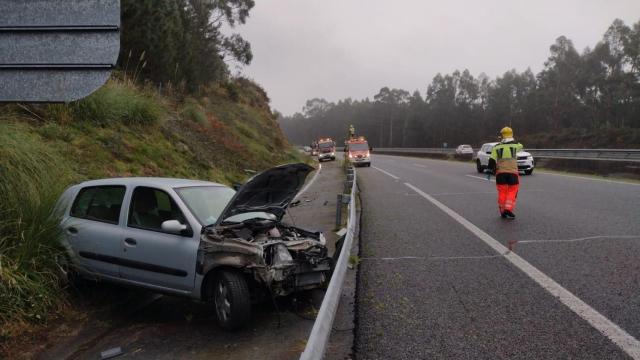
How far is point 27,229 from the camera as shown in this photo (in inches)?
215

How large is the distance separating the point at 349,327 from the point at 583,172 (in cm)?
2157

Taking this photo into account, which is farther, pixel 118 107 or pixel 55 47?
pixel 118 107

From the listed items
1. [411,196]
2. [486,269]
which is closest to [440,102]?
[411,196]

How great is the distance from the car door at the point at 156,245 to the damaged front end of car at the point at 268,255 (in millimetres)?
243

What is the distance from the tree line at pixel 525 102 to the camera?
6316cm

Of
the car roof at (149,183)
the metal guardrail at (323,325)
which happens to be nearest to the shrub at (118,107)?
the car roof at (149,183)

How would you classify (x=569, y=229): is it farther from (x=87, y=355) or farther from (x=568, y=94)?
(x=568, y=94)

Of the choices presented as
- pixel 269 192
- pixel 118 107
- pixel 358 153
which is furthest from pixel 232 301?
pixel 358 153

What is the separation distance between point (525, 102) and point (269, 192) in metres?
89.9

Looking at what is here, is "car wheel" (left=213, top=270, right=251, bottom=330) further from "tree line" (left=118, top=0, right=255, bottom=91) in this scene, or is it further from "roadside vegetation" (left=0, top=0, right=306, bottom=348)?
"tree line" (left=118, top=0, right=255, bottom=91)

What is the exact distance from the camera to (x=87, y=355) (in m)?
4.59

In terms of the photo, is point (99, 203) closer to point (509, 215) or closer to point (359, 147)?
point (509, 215)

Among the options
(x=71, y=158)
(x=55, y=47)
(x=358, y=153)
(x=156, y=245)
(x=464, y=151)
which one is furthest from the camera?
(x=464, y=151)

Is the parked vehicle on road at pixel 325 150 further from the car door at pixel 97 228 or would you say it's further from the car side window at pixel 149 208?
the car side window at pixel 149 208
